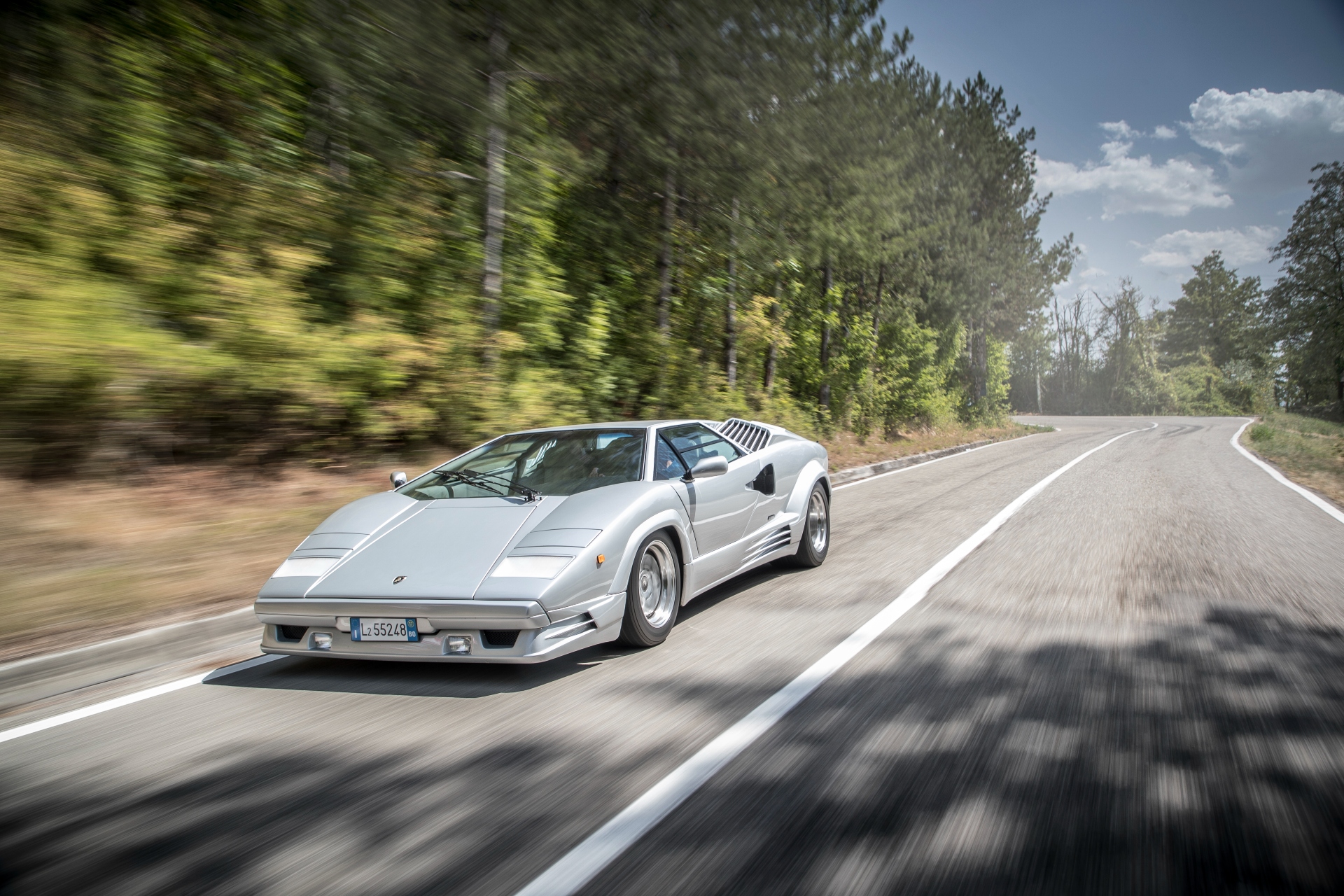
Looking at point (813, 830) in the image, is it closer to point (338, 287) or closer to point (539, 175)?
point (338, 287)

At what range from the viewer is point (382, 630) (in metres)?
3.94

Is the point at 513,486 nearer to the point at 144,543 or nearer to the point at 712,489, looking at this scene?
the point at 712,489

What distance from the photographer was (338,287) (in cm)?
973

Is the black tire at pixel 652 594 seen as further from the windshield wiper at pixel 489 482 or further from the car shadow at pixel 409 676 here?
the windshield wiper at pixel 489 482

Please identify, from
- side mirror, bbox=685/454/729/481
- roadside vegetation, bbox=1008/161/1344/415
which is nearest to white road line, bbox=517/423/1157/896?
side mirror, bbox=685/454/729/481

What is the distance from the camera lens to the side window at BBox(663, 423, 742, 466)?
5699mm

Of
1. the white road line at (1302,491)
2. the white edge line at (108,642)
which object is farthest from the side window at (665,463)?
the white road line at (1302,491)

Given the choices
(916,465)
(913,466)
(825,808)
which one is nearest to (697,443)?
(825,808)

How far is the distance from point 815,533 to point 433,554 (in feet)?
12.4

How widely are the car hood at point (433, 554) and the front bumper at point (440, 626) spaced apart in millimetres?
64

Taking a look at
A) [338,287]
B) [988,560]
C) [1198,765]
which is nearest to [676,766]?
[1198,765]

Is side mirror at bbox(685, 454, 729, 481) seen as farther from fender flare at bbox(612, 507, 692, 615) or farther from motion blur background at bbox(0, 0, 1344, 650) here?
motion blur background at bbox(0, 0, 1344, 650)

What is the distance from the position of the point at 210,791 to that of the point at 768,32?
15.9 meters

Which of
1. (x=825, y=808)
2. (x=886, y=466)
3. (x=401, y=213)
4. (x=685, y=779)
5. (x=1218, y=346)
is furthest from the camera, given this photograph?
(x=1218, y=346)
